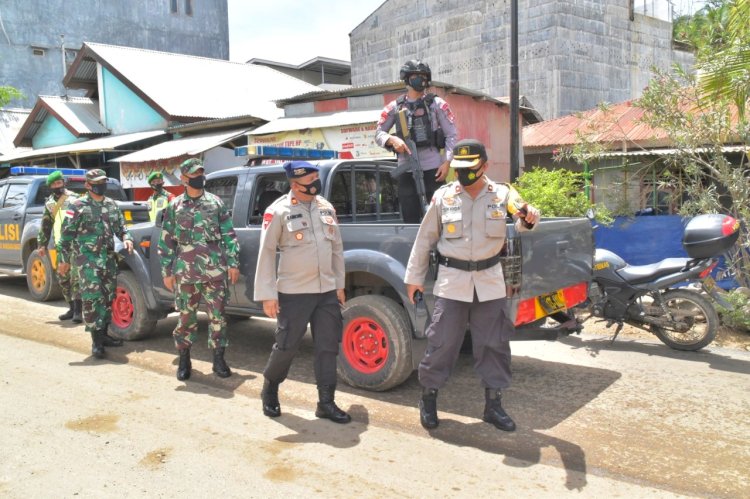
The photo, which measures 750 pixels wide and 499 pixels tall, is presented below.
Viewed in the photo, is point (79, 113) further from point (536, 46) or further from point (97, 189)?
point (97, 189)

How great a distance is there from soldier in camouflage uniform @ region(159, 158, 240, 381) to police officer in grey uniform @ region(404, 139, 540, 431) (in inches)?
72.9

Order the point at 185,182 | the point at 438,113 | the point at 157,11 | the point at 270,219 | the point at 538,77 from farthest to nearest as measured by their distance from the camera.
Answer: the point at 157,11, the point at 538,77, the point at 438,113, the point at 185,182, the point at 270,219

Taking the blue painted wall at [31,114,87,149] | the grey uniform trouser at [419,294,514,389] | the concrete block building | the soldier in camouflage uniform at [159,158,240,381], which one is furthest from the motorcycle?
the blue painted wall at [31,114,87,149]

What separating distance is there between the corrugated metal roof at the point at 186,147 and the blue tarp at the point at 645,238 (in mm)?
8377

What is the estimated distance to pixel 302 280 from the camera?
14.3 ft

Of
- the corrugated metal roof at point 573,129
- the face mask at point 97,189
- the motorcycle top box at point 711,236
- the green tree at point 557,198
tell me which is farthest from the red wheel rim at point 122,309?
the corrugated metal roof at point 573,129

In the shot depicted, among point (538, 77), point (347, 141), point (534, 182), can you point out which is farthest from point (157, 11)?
point (534, 182)

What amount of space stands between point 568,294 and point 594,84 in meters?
17.5

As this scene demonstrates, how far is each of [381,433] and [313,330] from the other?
0.85m

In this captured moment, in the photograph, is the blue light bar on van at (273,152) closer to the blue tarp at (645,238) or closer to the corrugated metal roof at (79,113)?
the blue tarp at (645,238)

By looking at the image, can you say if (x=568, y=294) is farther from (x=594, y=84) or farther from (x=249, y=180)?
(x=594, y=84)

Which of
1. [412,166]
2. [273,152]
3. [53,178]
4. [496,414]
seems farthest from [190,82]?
[496,414]

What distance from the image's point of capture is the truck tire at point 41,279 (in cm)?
897

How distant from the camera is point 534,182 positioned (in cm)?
877
